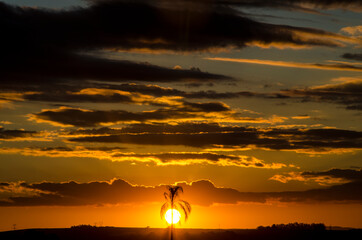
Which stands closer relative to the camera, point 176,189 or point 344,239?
point 176,189

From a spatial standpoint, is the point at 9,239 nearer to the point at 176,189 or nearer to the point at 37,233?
the point at 37,233

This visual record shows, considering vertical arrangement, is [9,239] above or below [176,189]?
above

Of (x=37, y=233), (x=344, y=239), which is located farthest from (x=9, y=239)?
(x=344, y=239)

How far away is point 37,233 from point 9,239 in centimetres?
1956

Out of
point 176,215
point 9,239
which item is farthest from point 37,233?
point 176,215

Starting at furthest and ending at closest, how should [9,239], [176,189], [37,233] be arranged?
[9,239] → [37,233] → [176,189]

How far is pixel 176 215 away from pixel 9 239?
310 feet

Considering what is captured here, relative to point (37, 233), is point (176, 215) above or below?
below

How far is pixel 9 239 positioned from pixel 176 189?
96399 mm

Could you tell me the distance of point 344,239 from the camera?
199625 mm

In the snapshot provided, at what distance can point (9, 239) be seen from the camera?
198 m

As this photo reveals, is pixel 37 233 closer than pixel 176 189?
No

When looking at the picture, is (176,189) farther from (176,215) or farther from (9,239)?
(9,239)

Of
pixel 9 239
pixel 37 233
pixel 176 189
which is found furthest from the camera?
pixel 9 239
